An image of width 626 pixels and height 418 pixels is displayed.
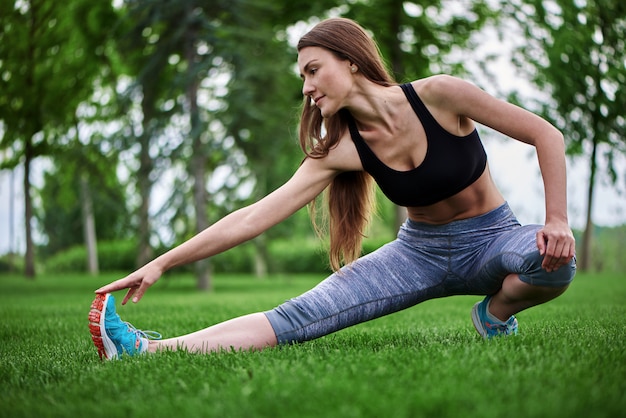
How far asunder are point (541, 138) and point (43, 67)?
512 inches

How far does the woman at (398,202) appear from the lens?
2900 mm

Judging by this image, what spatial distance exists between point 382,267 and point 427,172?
566 mm

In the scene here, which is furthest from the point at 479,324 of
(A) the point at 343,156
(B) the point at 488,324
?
(A) the point at 343,156

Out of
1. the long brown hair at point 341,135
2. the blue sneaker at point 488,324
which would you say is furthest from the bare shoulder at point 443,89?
the blue sneaker at point 488,324

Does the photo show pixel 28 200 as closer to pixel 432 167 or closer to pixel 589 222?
pixel 589 222

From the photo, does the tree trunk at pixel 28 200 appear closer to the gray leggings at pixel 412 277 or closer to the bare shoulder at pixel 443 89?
the gray leggings at pixel 412 277

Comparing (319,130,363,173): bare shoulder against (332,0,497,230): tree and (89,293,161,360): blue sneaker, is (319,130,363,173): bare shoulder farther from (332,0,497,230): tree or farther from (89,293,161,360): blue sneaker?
(332,0,497,230): tree

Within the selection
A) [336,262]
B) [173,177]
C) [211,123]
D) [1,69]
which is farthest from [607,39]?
[1,69]

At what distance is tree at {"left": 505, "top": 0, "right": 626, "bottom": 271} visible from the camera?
1204 cm

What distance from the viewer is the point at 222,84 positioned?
12.2 m

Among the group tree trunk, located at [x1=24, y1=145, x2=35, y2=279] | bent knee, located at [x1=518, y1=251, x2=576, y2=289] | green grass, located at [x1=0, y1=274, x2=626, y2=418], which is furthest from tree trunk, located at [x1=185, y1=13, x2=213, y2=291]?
bent knee, located at [x1=518, y1=251, x2=576, y2=289]

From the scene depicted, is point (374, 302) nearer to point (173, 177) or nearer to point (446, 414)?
point (446, 414)

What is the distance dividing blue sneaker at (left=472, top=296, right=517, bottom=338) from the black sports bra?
2.05 feet

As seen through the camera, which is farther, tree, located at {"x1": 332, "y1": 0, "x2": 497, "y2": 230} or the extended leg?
tree, located at {"x1": 332, "y1": 0, "x2": 497, "y2": 230}
